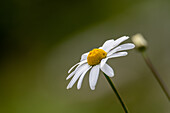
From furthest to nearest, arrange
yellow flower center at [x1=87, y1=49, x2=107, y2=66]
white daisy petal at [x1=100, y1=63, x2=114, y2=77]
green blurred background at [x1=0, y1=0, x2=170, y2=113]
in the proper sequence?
green blurred background at [x1=0, y1=0, x2=170, y2=113] → yellow flower center at [x1=87, y1=49, x2=107, y2=66] → white daisy petal at [x1=100, y1=63, x2=114, y2=77]

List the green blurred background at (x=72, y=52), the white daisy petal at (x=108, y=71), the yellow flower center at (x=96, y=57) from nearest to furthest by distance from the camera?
the white daisy petal at (x=108, y=71) < the yellow flower center at (x=96, y=57) < the green blurred background at (x=72, y=52)

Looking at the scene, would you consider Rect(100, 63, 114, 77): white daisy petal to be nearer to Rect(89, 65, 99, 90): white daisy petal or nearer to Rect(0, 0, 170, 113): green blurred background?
Rect(89, 65, 99, 90): white daisy petal

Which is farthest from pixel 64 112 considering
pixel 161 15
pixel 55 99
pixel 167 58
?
pixel 161 15

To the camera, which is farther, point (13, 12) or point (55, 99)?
point (13, 12)

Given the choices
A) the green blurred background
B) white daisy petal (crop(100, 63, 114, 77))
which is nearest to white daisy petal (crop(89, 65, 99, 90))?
white daisy petal (crop(100, 63, 114, 77))

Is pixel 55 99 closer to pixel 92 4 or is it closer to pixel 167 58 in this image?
pixel 167 58

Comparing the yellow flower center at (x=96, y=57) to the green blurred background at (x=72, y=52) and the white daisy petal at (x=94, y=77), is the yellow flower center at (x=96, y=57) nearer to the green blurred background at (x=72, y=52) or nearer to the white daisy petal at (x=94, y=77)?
the white daisy petal at (x=94, y=77)

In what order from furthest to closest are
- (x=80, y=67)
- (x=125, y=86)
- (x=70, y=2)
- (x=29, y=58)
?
(x=70, y=2)
(x=29, y=58)
(x=125, y=86)
(x=80, y=67)

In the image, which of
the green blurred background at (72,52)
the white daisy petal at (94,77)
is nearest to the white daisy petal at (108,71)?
the white daisy petal at (94,77)

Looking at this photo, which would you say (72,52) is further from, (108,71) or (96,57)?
(108,71)
